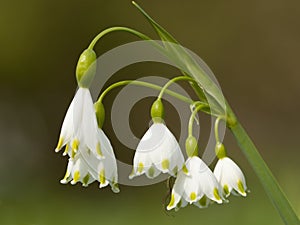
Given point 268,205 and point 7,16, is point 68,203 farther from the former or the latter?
point 7,16

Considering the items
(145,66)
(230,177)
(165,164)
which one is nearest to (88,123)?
(165,164)

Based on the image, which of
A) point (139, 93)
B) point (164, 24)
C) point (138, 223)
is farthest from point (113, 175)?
point (164, 24)

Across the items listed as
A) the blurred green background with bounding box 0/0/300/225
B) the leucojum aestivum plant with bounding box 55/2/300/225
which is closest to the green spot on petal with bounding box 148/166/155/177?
the leucojum aestivum plant with bounding box 55/2/300/225

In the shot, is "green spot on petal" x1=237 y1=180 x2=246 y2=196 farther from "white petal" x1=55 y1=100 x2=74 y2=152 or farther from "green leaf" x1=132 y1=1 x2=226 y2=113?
"white petal" x1=55 y1=100 x2=74 y2=152

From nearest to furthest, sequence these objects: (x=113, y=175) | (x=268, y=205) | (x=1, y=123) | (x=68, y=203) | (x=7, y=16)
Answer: (x=113, y=175), (x=268, y=205), (x=68, y=203), (x=1, y=123), (x=7, y=16)

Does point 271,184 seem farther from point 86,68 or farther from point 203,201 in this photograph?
point 86,68

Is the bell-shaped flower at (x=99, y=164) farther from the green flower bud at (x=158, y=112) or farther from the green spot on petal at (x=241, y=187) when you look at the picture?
the green spot on petal at (x=241, y=187)

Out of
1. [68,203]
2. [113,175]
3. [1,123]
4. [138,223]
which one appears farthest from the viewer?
[1,123]

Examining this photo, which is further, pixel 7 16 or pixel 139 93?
pixel 7 16
